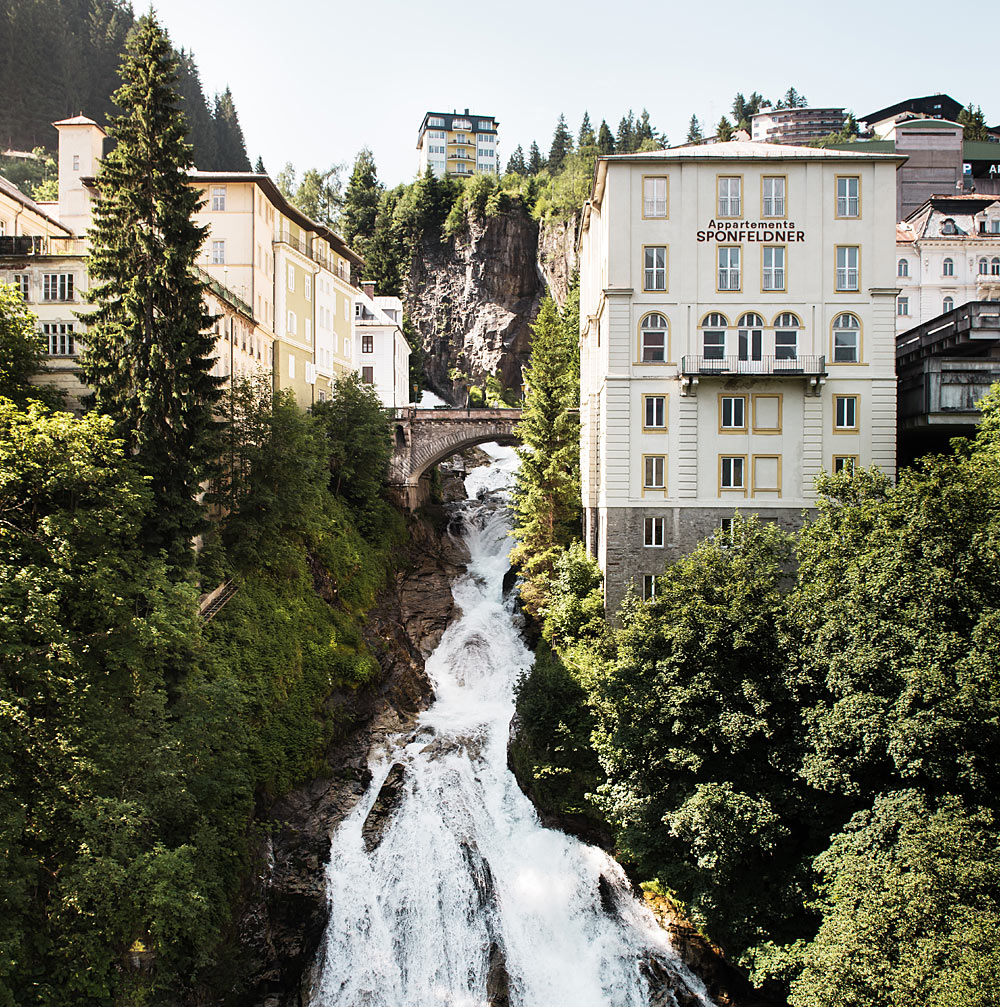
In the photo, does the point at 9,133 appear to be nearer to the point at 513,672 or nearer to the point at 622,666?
the point at 513,672

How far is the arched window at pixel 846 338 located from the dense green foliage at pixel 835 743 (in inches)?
278

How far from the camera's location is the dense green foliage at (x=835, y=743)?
24094mm

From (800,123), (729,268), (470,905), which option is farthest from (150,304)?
(800,123)

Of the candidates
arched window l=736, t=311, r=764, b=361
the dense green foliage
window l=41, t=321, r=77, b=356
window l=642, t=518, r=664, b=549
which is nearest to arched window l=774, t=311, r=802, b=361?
arched window l=736, t=311, r=764, b=361

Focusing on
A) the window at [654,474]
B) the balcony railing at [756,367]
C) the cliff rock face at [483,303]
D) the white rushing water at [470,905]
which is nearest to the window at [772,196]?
the balcony railing at [756,367]

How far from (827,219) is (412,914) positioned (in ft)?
111

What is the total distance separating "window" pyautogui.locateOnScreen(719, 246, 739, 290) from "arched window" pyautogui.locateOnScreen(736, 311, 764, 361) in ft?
4.98

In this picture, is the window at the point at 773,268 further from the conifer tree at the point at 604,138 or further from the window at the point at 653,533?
the conifer tree at the point at 604,138

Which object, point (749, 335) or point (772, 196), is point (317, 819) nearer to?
point (749, 335)

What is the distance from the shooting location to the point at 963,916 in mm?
23000

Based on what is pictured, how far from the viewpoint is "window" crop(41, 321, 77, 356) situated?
3972 cm

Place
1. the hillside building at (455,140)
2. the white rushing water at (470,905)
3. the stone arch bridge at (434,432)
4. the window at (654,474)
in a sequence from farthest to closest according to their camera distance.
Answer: the hillside building at (455,140), the stone arch bridge at (434,432), the window at (654,474), the white rushing water at (470,905)

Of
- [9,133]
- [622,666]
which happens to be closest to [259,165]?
[9,133]

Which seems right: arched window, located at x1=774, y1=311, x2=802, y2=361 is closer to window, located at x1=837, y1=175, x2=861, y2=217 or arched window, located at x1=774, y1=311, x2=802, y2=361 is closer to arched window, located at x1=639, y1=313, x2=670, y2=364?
arched window, located at x1=639, y1=313, x2=670, y2=364
